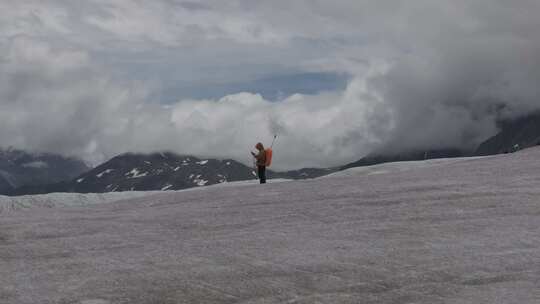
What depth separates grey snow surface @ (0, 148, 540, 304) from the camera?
57.2ft

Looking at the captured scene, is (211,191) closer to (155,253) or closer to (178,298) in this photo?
(155,253)

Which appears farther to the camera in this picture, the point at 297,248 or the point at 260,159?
the point at 260,159

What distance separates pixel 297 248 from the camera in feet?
71.7

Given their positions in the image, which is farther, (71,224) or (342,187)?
(342,187)

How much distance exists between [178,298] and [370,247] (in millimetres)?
6905

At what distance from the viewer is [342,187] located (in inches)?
1404

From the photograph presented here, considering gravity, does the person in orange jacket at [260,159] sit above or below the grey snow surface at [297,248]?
above

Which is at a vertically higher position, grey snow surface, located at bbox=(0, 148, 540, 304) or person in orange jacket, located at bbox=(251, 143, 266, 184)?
person in orange jacket, located at bbox=(251, 143, 266, 184)

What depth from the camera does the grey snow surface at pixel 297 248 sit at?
17438 mm

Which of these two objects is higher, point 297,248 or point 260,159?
point 260,159

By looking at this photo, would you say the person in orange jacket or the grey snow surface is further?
the person in orange jacket

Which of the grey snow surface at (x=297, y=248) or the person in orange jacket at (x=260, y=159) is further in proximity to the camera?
the person in orange jacket at (x=260, y=159)

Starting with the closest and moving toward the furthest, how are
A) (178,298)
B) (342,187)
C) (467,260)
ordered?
(178,298), (467,260), (342,187)

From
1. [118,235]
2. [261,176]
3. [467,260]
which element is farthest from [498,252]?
[261,176]
